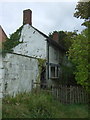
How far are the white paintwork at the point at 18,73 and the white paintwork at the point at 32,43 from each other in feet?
15.9

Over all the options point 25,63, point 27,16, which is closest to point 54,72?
point 27,16

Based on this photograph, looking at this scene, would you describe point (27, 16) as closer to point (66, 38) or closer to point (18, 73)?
point (66, 38)

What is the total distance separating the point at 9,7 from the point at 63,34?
19.2m

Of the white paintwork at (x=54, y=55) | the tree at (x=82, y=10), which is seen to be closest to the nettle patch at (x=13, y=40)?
the white paintwork at (x=54, y=55)

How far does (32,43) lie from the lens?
1998 cm

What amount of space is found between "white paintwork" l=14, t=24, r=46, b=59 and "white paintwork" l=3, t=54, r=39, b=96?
191 inches

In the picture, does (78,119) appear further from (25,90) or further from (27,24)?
(27,24)

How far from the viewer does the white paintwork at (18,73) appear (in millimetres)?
11008

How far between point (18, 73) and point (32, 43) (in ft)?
27.0

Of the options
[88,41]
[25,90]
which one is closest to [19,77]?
[25,90]

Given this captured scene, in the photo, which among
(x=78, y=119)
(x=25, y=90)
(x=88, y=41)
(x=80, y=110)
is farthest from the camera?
(x=25, y=90)

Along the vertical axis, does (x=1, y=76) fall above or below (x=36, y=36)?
below

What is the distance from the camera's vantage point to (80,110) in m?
9.94

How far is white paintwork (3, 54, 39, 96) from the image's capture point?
11008 millimetres
